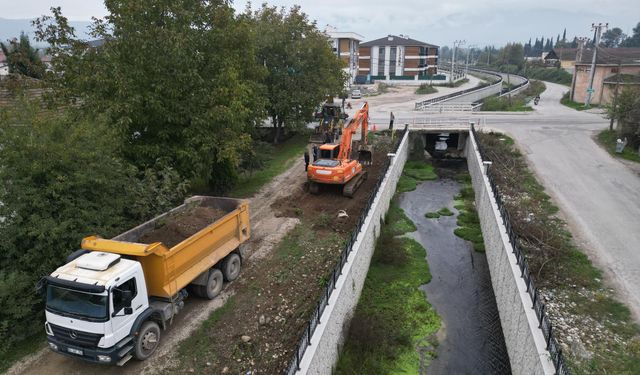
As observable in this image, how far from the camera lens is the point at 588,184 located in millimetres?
21094

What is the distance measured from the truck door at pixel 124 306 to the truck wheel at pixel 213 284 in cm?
262

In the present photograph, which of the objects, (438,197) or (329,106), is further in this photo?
(329,106)

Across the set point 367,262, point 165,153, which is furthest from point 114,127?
point 367,262

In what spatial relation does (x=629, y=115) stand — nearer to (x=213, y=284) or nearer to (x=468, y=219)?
(x=468, y=219)

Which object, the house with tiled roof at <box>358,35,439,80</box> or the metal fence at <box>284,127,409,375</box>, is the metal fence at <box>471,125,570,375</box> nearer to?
the metal fence at <box>284,127,409,375</box>

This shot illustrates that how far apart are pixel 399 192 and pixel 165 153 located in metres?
13.8

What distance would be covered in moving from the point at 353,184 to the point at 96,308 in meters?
13.7

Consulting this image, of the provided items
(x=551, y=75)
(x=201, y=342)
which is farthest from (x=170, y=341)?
(x=551, y=75)

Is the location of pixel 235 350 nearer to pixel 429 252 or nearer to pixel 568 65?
pixel 429 252

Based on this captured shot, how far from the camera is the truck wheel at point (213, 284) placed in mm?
11594

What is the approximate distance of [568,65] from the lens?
10262 centimetres

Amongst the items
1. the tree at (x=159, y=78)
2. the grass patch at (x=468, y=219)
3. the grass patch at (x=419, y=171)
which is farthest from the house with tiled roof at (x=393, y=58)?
the tree at (x=159, y=78)

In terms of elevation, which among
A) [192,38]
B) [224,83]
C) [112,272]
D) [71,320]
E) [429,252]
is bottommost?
[429,252]

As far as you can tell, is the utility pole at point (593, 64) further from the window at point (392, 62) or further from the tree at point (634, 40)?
the tree at point (634, 40)
